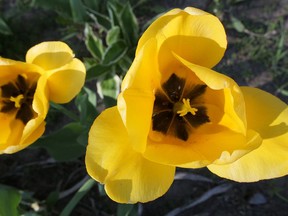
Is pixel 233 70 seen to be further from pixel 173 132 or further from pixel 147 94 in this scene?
pixel 147 94

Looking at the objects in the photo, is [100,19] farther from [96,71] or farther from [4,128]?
[4,128]

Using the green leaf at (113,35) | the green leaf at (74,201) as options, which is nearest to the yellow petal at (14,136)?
the green leaf at (74,201)

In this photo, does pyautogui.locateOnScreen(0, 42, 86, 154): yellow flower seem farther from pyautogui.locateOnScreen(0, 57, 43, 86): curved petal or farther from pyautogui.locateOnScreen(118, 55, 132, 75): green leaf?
pyautogui.locateOnScreen(118, 55, 132, 75): green leaf

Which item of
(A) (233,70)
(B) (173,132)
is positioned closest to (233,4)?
(A) (233,70)

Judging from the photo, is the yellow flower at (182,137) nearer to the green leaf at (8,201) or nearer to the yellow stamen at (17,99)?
the yellow stamen at (17,99)

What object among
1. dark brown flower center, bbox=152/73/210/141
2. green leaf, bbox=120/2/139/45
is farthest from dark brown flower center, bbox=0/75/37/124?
green leaf, bbox=120/2/139/45

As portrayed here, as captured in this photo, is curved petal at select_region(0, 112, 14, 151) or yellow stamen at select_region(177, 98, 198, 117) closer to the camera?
yellow stamen at select_region(177, 98, 198, 117)

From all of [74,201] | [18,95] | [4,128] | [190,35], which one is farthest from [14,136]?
[190,35]

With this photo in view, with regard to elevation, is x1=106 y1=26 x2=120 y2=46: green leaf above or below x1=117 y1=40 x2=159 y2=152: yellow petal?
below
